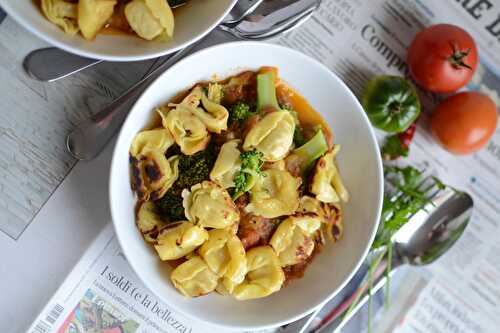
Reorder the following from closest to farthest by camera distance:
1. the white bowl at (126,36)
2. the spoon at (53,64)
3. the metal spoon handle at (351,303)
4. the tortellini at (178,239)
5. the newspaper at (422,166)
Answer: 1. the white bowl at (126,36)
2. the tortellini at (178,239)
3. the spoon at (53,64)
4. the newspaper at (422,166)
5. the metal spoon handle at (351,303)

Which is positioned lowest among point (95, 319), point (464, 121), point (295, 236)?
point (95, 319)

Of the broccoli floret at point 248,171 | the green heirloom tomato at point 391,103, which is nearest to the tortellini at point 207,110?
the broccoli floret at point 248,171

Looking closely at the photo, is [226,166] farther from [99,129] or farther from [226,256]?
[99,129]

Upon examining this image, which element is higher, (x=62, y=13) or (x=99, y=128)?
(x=62, y=13)

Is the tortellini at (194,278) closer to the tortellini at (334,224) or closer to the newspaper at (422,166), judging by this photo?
the newspaper at (422,166)

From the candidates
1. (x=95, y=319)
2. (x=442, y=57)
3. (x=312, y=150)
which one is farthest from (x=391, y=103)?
(x=95, y=319)
